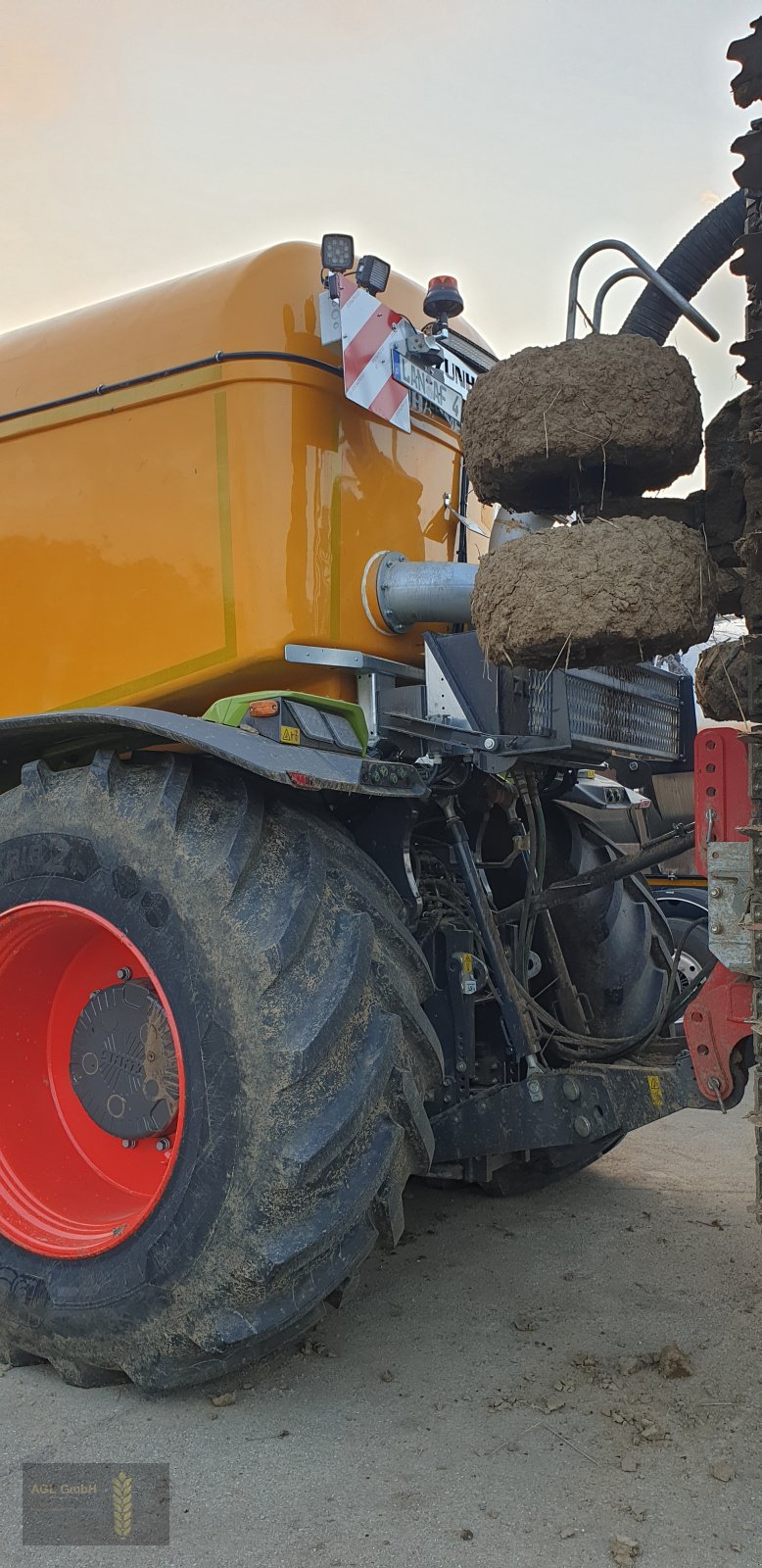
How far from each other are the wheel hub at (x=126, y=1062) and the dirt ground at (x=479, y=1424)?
66cm

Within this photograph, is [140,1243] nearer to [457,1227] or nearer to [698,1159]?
[457,1227]

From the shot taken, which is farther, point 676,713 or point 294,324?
point 676,713

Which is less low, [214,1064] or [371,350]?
A: [371,350]

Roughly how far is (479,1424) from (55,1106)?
150 centimetres

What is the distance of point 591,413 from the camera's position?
100.0 inches

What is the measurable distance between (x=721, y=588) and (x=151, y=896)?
4.83ft

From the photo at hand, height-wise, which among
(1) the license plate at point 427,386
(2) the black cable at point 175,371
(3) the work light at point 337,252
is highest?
(3) the work light at point 337,252

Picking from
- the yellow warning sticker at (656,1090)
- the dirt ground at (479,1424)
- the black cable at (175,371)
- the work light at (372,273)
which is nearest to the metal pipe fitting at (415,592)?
the black cable at (175,371)

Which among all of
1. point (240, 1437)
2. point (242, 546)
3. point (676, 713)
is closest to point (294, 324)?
point (242, 546)

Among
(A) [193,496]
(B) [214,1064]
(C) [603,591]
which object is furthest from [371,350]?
(B) [214,1064]

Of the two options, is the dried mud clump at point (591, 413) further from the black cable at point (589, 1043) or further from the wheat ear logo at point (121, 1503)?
the wheat ear logo at point (121, 1503)

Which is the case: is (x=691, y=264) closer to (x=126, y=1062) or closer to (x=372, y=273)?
(x=372, y=273)

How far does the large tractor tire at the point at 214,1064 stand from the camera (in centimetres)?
254

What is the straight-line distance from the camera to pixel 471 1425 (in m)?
2.63
